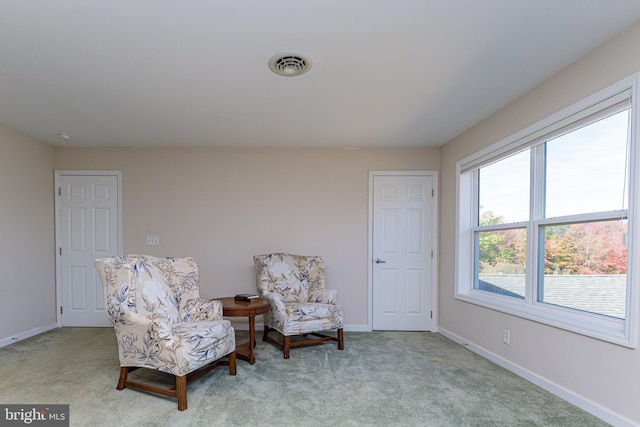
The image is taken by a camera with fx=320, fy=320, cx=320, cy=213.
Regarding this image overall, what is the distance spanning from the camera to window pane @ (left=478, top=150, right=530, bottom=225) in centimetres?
282

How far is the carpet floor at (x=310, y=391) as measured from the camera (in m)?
2.06

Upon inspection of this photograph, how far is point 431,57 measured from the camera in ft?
6.86

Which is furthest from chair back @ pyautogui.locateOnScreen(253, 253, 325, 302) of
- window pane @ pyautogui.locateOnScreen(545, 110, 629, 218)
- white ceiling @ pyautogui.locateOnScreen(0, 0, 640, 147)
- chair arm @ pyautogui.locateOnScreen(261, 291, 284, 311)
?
window pane @ pyautogui.locateOnScreen(545, 110, 629, 218)

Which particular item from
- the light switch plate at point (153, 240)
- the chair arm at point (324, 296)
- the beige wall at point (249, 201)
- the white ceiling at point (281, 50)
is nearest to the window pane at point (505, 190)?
the white ceiling at point (281, 50)

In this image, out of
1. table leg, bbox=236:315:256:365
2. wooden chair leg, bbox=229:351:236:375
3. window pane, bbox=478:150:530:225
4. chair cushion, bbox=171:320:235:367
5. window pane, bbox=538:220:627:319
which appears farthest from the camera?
table leg, bbox=236:315:256:365

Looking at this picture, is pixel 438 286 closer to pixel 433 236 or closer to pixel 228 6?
pixel 433 236

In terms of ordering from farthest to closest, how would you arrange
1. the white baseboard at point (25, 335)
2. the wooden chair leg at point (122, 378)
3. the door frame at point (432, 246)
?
the door frame at point (432, 246)
the white baseboard at point (25, 335)
the wooden chair leg at point (122, 378)

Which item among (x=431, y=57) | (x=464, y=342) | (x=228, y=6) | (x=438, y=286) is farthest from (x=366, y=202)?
(x=228, y=6)

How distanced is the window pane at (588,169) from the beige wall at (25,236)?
527 centimetres

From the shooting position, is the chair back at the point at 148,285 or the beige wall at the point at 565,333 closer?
the beige wall at the point at 565,333

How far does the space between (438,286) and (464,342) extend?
31.0 inches

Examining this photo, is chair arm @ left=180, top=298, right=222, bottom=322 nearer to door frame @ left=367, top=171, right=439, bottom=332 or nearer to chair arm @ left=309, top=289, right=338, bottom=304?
chair arm @ left=309, top=289, right=338, bottom=304

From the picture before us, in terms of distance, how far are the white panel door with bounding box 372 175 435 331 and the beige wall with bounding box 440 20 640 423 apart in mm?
646

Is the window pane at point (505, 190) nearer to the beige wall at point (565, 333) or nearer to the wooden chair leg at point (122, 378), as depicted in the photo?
the beige wall at point (565, 333)
